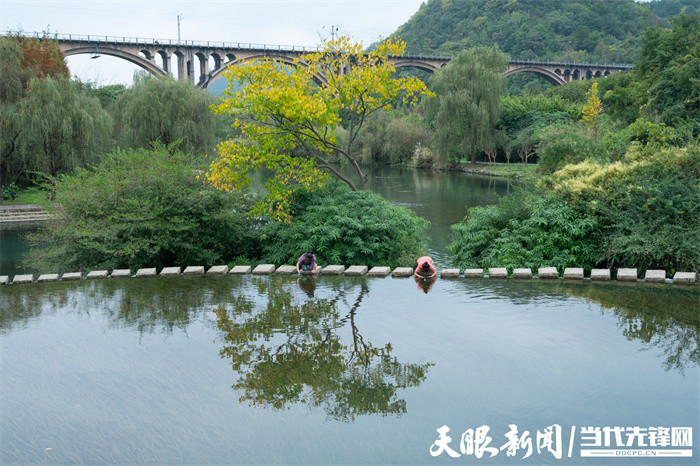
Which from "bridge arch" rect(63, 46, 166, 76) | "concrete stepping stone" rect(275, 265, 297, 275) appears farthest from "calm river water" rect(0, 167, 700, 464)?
"bridge arch" rect(63, 46, 166, 76)

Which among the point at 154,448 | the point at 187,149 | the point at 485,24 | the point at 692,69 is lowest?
the point at 154,448

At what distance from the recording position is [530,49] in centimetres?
8369

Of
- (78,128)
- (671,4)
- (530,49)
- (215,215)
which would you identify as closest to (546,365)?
(215,215)

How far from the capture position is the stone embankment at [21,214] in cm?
2053

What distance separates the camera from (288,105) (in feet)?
30.8

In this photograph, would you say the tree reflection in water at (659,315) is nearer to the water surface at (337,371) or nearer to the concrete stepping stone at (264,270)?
the water surface at (337,371)

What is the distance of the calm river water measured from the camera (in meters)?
3.11

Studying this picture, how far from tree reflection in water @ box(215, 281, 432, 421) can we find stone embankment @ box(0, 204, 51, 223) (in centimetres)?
1833

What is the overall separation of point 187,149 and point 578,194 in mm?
18558

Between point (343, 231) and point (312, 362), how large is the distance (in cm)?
505

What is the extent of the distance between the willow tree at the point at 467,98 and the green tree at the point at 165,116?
55.4 feet

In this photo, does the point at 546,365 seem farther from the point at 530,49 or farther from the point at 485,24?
the point at 485,24

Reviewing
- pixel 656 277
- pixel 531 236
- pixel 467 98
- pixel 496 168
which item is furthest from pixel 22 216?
pixel 496 168

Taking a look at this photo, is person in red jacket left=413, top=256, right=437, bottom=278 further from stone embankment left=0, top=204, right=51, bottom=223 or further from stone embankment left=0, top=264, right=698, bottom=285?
stone embankment left=0, top=204, right=51, bottom=223
